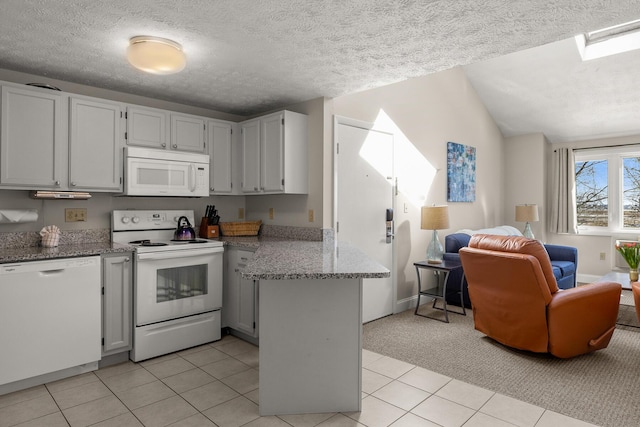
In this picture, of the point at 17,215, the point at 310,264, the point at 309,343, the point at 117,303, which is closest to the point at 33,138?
the point at 17,215

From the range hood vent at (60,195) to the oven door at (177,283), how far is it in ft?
2.32

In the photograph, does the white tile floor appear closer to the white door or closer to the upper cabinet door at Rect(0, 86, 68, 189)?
the white door

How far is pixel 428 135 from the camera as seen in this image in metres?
4.96

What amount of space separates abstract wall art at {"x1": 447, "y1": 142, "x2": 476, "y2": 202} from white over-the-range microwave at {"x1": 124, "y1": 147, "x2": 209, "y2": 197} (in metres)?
3.28

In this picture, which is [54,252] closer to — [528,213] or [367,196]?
[367,196]

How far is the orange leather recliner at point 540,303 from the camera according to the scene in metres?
2.88

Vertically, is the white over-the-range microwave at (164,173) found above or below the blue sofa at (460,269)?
above

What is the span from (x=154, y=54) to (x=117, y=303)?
182 centimetres

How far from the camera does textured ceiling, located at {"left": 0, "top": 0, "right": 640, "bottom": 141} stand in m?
1.96

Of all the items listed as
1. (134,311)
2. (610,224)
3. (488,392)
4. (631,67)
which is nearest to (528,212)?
(610,224)

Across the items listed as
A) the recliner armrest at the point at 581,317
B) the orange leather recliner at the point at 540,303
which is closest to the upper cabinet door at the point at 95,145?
the orange leather recliner at the point at 540,303

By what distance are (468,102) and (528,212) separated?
1.94m

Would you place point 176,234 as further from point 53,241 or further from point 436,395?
point 436,395

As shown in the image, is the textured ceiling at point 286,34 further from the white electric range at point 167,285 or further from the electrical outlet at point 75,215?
the white electric range at point 167,285
